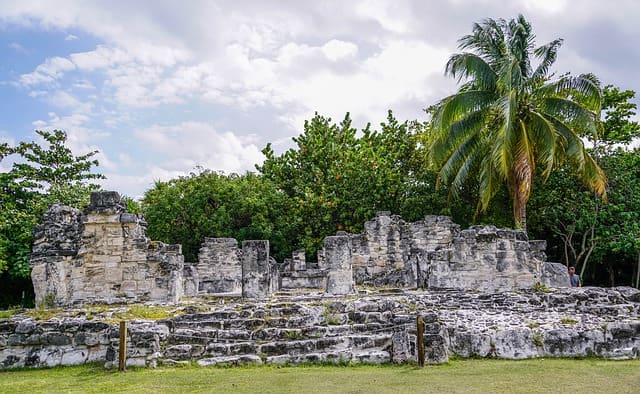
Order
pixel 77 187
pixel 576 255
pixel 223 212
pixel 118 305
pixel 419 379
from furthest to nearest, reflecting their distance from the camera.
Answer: pixel 77 187 < pixel 223 212 < pixel 576 255 < pixel 118 305 < pixel 419 379

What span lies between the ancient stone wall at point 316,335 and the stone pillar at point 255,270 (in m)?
1.75

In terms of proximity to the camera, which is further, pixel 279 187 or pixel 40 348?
pixel 279 187

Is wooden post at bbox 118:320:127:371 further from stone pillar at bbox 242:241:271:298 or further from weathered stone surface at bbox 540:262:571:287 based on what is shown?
weathered stone surface at bbox 540:262:571:287

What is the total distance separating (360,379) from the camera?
271 inches

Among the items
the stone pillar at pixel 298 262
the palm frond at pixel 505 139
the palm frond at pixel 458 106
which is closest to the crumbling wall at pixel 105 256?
the stone pillar at pixel 298 262

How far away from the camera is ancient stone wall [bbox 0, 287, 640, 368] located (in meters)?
8.10

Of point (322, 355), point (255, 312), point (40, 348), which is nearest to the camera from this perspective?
point (322, 355)

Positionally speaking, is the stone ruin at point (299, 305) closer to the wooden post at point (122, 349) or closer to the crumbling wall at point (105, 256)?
the crumbling wall at point (105, 256)

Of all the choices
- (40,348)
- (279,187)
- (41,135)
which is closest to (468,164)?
(279,187)

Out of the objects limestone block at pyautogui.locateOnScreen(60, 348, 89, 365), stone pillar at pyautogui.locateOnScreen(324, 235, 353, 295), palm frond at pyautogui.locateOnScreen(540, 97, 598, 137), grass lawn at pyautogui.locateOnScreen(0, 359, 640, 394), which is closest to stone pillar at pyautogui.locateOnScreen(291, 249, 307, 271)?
stone pillar at pyautogui.locateOnScreen(324, 235, 353, 295)

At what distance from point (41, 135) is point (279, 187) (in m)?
11.5

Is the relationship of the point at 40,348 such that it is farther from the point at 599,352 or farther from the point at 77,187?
the point at 77,187

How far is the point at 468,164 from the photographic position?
17.2m

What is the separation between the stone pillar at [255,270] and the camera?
11992 mm
